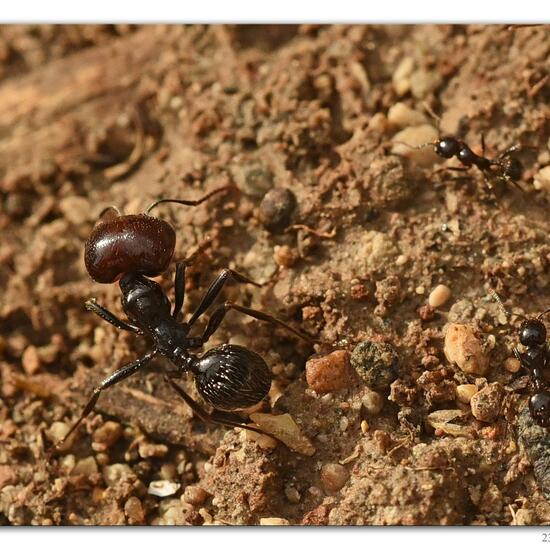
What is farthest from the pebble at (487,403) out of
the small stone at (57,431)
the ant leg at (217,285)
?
the small stone at (57,431)

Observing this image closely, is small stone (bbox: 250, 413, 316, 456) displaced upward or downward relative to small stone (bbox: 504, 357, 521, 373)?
downward

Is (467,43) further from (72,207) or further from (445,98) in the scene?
(72,207)

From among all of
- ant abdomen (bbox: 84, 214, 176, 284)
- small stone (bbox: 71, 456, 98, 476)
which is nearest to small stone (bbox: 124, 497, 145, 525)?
small stone (bbox: 71, 456, 98, 476)

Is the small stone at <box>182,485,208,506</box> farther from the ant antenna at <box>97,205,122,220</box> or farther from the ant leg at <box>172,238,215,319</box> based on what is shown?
the ant antenna at <box>97,205,122,220</box>

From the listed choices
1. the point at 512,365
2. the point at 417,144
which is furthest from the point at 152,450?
the point at 417,144

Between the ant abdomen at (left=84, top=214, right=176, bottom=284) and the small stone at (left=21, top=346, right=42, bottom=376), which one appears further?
the small stone at (left=21, top=346, right=42, bottom=376)

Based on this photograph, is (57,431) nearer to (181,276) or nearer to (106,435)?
(106,435)

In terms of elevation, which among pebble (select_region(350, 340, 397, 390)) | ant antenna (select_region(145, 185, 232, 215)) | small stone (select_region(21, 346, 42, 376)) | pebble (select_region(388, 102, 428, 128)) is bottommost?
small stone (select_region(21, 346, 42, 376))
